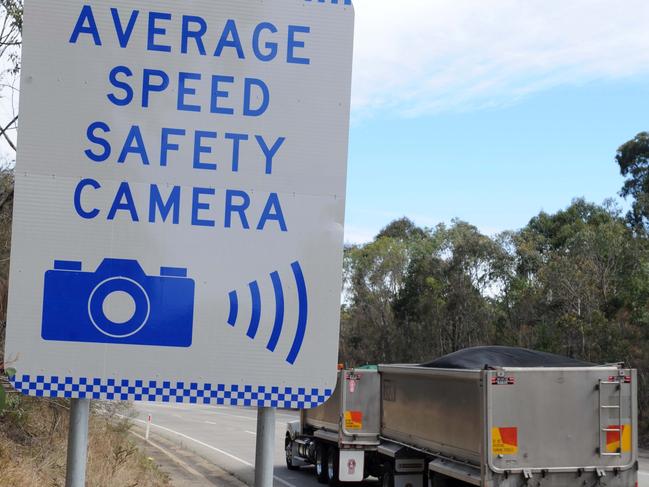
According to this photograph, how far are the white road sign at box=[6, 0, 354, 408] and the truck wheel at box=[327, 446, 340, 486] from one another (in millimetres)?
14238

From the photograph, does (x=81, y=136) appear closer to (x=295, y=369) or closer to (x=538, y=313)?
(x=295, y=369)

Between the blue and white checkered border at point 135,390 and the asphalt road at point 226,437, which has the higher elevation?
the blue and white checkered border at point 135,390

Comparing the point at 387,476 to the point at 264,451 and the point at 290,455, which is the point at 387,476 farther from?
the point at 264,451

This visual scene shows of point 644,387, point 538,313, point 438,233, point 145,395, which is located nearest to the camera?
point 145,395

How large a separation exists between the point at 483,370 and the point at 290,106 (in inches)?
331

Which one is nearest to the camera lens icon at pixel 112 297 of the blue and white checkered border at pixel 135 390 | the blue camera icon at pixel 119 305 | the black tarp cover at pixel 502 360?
the blue camera icon at pixel 119 305

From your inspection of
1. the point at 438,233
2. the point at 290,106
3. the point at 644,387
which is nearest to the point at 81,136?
the point at 290,106

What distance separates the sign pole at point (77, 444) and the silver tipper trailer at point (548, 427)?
27.4 ft

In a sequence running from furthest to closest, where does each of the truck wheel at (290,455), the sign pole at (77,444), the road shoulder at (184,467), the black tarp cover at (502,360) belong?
the truck wheel at (290,455) → the road shoulder at (184,467) → the black tarp cover at (502,360) → the sign pole at (77,444)

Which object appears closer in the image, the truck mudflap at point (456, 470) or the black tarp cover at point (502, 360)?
the truck mudflap at point (456, 470)

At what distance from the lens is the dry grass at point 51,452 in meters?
10.2

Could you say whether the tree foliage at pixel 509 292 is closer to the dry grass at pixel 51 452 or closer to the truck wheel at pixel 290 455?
the truck wheel at pixel 290 455

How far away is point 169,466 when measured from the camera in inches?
745

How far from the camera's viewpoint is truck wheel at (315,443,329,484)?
18281 mm
